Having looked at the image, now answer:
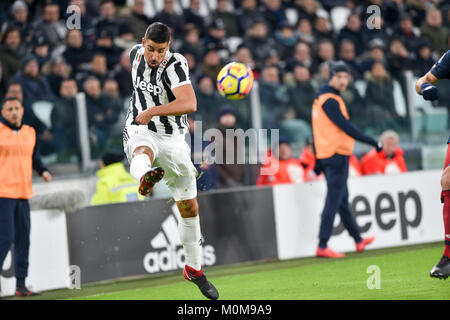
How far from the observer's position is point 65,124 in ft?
38.4

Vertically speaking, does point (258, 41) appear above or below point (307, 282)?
above

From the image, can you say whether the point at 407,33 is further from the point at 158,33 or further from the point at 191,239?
the point at 158,33

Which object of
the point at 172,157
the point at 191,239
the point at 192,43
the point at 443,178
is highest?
the point at 192,43

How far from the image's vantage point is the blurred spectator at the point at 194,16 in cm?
1535

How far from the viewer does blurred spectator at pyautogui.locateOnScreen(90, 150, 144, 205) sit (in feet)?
36.9

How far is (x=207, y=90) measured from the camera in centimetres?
1278

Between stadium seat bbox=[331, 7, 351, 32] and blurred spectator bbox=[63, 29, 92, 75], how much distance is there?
242 inches

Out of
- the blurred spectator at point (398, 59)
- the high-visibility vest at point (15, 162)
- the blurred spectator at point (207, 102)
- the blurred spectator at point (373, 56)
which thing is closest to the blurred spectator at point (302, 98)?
the blurred spectator at point (207, 102)

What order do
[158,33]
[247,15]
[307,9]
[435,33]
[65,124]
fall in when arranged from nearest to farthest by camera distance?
[158,33] → [65,124] → [247,15] → [307,9] → [435,33]

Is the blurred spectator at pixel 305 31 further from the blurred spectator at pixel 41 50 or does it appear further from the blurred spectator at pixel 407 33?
the blurred spectator at pixel 41 50

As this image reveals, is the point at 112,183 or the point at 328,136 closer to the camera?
the point at 112,183

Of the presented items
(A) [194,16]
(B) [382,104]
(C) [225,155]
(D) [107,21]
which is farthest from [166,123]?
(A) [194,16]

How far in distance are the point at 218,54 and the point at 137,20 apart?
56.9 inches

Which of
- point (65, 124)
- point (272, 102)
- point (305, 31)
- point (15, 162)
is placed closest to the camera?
point (15, 162)
